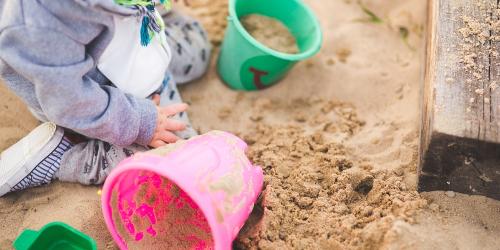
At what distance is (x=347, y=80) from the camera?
2.18m

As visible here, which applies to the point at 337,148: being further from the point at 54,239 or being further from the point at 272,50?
the point at 54,239

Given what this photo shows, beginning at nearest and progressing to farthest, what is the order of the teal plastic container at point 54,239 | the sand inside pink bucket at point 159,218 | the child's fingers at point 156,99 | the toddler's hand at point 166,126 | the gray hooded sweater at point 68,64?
the gray hooded sweater at point 68,64
the teal plastic container at point 54,239
the sand inside pink bucket at point 159,218
the toddler's hand at point 166,126
the child's fingers at point 156,99

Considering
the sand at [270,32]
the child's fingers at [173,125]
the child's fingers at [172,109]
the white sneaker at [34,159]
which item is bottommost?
the white sneaker at [34,159]

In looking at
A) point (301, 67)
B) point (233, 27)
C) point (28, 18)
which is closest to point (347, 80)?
point (301, 67)

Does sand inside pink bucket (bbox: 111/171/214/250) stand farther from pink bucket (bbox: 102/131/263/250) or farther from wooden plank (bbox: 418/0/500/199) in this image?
wooden plank (bbox: 418/0/500/199)

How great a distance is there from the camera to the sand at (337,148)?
149 centimetres

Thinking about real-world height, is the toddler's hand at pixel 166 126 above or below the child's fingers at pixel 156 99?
below

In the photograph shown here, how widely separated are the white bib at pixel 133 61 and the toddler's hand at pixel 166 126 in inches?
3.5

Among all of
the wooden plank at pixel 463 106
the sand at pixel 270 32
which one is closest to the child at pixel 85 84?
the sand at pixel 270 32

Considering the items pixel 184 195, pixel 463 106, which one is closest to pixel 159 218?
pixel 184 195

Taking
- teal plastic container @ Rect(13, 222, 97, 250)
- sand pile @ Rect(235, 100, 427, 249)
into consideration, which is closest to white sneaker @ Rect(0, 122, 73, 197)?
teal plastic container @ Rect(13, 222, 97, 250)

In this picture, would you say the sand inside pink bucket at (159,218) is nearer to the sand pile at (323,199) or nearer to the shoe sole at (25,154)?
the sand pile at (323,199)

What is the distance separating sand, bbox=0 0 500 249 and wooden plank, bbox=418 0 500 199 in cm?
8

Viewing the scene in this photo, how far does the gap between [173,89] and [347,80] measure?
70 cm
